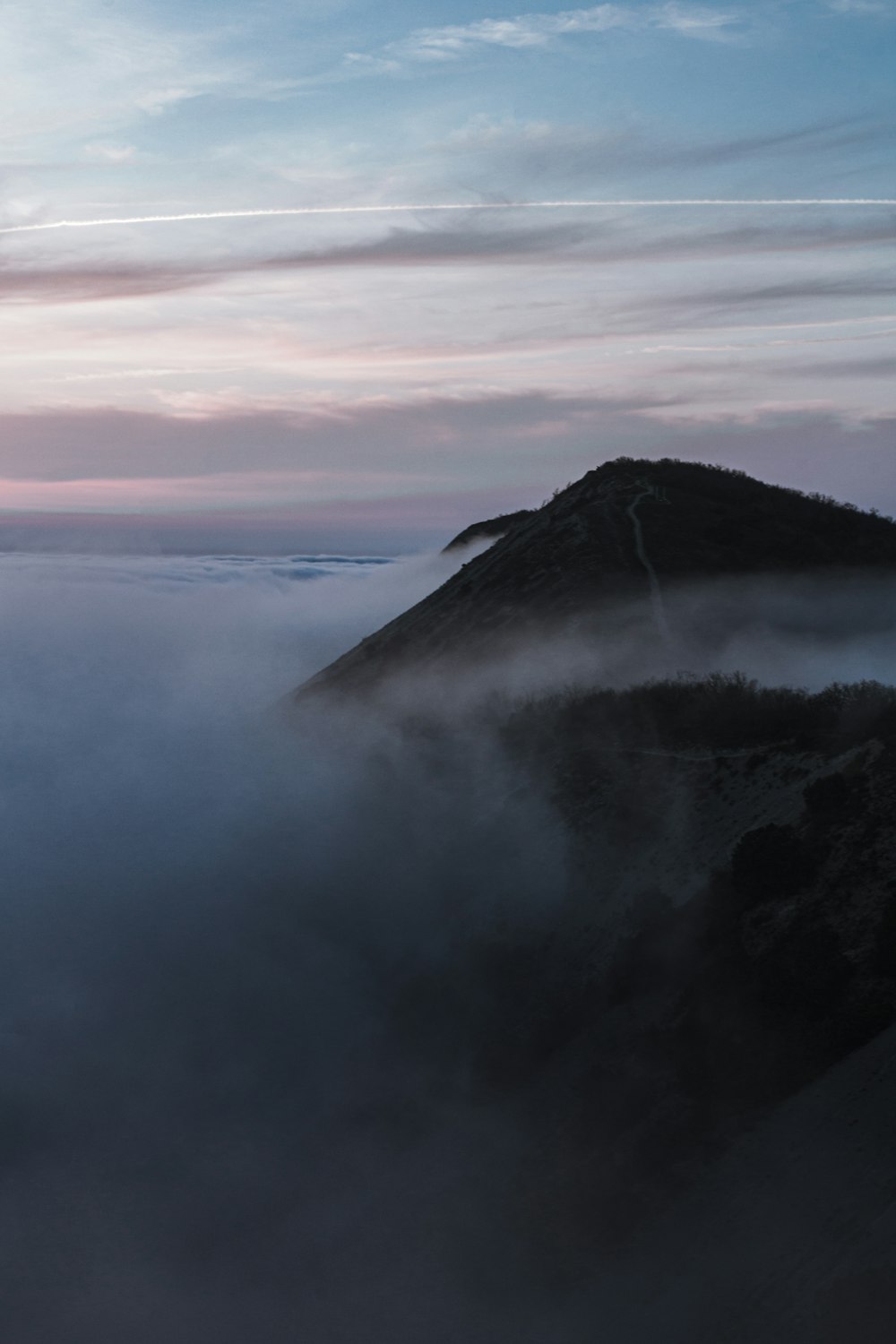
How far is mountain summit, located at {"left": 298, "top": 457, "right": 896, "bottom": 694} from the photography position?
58.3 meters

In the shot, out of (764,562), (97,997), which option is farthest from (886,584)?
(97,997)

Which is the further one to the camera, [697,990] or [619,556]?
[619,556]

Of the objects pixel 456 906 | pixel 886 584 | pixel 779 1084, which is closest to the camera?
pixel 779 1084

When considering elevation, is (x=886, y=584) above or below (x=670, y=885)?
above

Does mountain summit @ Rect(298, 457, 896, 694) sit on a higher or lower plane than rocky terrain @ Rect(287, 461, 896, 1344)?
higher

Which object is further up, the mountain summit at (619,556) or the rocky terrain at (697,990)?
the mountain summit at (619,556)

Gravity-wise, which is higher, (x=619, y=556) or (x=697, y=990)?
(x=619, y=556)

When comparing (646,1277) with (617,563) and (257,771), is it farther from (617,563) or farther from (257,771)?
(257,771)

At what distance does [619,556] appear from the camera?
6059 centimetres

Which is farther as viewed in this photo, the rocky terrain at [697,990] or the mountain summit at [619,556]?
the mountain summit at [619,556]

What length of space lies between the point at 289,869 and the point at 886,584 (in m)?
36.3

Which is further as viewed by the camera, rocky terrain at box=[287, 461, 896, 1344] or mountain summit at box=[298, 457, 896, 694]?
mountain summit at box=[298, 457, 896, 694]

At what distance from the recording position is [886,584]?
63.8 m

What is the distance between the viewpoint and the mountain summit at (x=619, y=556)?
58344 mm
